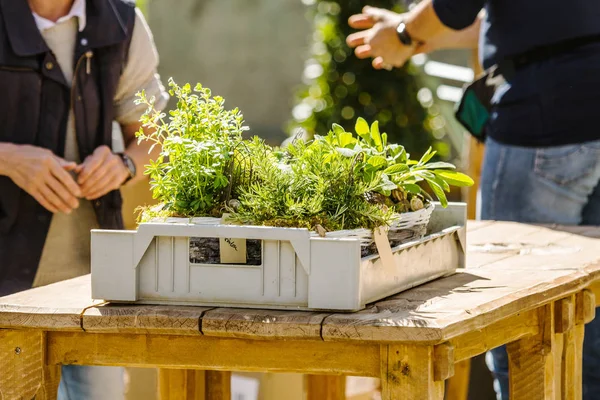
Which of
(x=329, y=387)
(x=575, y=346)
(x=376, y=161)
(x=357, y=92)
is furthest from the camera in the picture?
(x=357, y=92)

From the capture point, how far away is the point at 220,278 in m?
1.57

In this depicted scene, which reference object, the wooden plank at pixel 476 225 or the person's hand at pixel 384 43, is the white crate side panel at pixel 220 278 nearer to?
the wooden plank at pixel 476 225

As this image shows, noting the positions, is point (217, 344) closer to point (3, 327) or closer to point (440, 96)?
point (3, 327)

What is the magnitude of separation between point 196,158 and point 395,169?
35cm

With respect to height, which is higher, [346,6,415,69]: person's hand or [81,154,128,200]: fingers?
[346,6,415,69]: person's hand

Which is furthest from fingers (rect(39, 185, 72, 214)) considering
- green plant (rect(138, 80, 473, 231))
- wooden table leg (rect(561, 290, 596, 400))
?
wooden table leg (rect(561, 290, 596, 400))

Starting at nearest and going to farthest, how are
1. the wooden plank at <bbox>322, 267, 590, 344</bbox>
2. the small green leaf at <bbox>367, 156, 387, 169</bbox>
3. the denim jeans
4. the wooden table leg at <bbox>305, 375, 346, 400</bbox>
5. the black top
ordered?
1. the wooden plank at <bbox>322, 267, 590, 344</bbox>
2. the small green leaf at <bbox>367, 156, 387, 169</bbox>
3. the denim jeans
4. the black top
5. the wooden table leg at <bbox>305, 375, 346, 400</bbox>

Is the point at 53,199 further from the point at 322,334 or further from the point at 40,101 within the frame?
the point at 322,334

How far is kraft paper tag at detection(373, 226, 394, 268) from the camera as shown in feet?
5.27

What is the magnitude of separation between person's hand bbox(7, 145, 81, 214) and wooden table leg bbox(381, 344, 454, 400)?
105 centimetres

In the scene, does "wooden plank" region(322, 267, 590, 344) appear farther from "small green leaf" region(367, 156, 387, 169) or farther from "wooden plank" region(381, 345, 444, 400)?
"small green leaf" region(367, 156, 387, 169)

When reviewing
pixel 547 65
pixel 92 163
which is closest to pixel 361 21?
pixel 547 65

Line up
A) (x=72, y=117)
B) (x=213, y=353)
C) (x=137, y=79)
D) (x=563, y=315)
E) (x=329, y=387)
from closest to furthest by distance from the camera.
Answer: (x=213, y=353), (x=563, y=315), (x=72, y=117), (x=137, y=79), (x=329, y=387)

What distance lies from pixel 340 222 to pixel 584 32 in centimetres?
123
